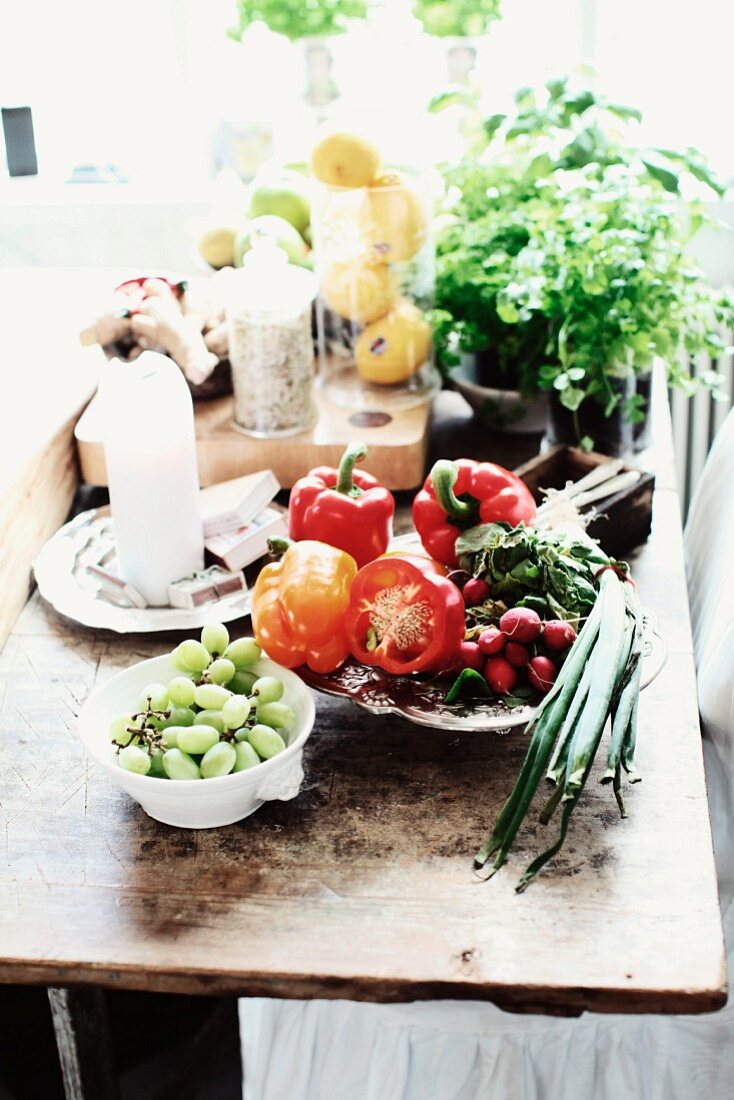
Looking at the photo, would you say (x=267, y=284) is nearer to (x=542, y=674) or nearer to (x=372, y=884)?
(x=542, y=674)

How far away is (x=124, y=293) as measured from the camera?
54.9 inches

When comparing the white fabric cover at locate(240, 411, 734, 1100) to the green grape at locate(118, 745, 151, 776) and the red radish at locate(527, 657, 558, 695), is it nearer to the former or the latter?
the red radish at locate(527, 657, 558, 695)

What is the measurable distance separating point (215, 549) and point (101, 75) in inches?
59.6

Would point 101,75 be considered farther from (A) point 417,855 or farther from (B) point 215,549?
(A) point 417,855

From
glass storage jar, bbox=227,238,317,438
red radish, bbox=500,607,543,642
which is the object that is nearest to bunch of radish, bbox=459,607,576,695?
red radish, bbox=500,607,543,642

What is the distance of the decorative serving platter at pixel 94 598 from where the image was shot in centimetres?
116

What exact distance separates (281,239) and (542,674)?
86 centimetres

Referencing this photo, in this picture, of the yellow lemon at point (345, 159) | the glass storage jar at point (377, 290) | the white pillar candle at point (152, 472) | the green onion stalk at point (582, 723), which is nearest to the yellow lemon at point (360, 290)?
the glass storage jar at point (377, 290)

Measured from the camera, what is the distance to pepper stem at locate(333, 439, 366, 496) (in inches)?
43.6

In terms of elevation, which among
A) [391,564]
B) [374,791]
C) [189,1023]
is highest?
[391,564]

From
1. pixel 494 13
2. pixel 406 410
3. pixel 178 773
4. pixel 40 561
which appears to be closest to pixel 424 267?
pixel 406 410

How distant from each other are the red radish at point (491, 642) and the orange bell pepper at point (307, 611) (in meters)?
0.12

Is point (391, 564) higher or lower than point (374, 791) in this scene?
higher

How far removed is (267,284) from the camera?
52.4 inches
